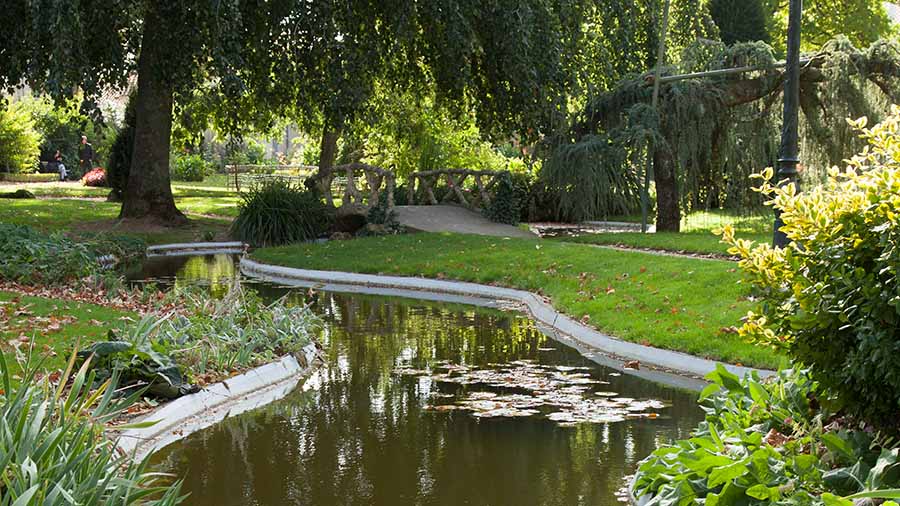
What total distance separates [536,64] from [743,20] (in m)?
20.2

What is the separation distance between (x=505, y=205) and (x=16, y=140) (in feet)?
93.9

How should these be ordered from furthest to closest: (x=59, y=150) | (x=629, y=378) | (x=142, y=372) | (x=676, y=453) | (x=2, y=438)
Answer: (x=59, y=150) < (x=629, y=378) < (x=142, y=372) < (x=676, y=453) < (x=2, y=438)

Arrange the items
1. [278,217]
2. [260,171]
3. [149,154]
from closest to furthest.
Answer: [278,217] → [149,154] → [260,171]

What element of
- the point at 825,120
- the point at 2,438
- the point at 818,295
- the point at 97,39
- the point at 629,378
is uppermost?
the point at 97,39

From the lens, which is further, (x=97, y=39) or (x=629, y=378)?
(x=97, y=39)

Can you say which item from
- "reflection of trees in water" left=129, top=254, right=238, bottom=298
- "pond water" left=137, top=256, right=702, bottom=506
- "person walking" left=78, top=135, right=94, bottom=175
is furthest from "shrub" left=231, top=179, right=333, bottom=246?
"person walking" left=78, top=135, right=94, bottom=175

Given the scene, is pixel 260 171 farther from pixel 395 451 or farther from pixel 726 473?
pixel 726 473

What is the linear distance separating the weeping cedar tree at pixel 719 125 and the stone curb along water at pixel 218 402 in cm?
1389

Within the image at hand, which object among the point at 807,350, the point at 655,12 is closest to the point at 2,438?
the point at 807,350

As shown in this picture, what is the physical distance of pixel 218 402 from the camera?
914 cm

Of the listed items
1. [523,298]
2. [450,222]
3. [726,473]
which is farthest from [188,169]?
[726,473]

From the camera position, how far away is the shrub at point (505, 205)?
26734 mm

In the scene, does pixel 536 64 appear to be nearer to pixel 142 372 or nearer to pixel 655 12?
pixel 655 12

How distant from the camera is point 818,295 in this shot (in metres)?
5.55
